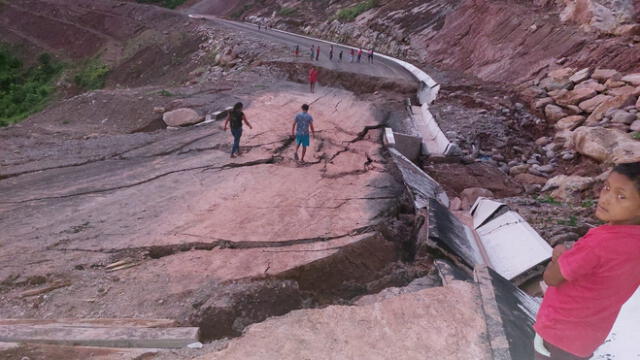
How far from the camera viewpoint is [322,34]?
96.8 ft

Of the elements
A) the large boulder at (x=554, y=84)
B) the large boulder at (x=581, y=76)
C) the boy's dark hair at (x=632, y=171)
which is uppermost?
the boy's dark hair at (x=632, y=171)

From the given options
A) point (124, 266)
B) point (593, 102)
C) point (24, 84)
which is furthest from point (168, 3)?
point (124, 266)

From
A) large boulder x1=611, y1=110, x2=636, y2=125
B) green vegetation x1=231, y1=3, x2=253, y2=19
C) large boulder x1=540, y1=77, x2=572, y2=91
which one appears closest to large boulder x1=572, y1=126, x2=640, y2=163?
large boulder x1=611, y1=110, x2=636, y2=125

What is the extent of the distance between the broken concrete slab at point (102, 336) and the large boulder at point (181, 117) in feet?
24.5

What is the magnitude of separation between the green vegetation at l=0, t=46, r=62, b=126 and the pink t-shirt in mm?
26286

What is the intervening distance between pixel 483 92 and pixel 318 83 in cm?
582

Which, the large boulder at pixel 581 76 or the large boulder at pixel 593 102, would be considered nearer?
the large boulder at pixel 593 102

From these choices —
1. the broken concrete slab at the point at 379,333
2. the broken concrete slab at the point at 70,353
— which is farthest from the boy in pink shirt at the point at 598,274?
the broken concrete slab at the point at 70,353

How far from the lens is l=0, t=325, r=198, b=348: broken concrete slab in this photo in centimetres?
325

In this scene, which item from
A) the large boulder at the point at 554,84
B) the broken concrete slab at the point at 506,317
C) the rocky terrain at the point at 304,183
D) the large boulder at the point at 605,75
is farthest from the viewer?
the large boulder at the point at 554,84

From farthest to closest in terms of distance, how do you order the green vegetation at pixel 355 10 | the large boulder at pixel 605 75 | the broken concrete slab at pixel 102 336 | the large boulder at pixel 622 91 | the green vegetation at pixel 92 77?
1. the green vegetation at pixel 92 77
2. the green vegetation at pixel 355 10
3. the large boulder at pixel 605 75
4. the large boulder at pixel 622 91
5. the broken concrete slab at pixel 102 336

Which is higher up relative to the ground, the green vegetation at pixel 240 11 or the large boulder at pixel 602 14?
the green vegetation at pixel 240 11

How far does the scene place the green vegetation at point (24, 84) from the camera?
2466 centimetres

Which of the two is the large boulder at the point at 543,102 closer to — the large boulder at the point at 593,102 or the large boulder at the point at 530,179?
the large boulder at the point at 593,102
